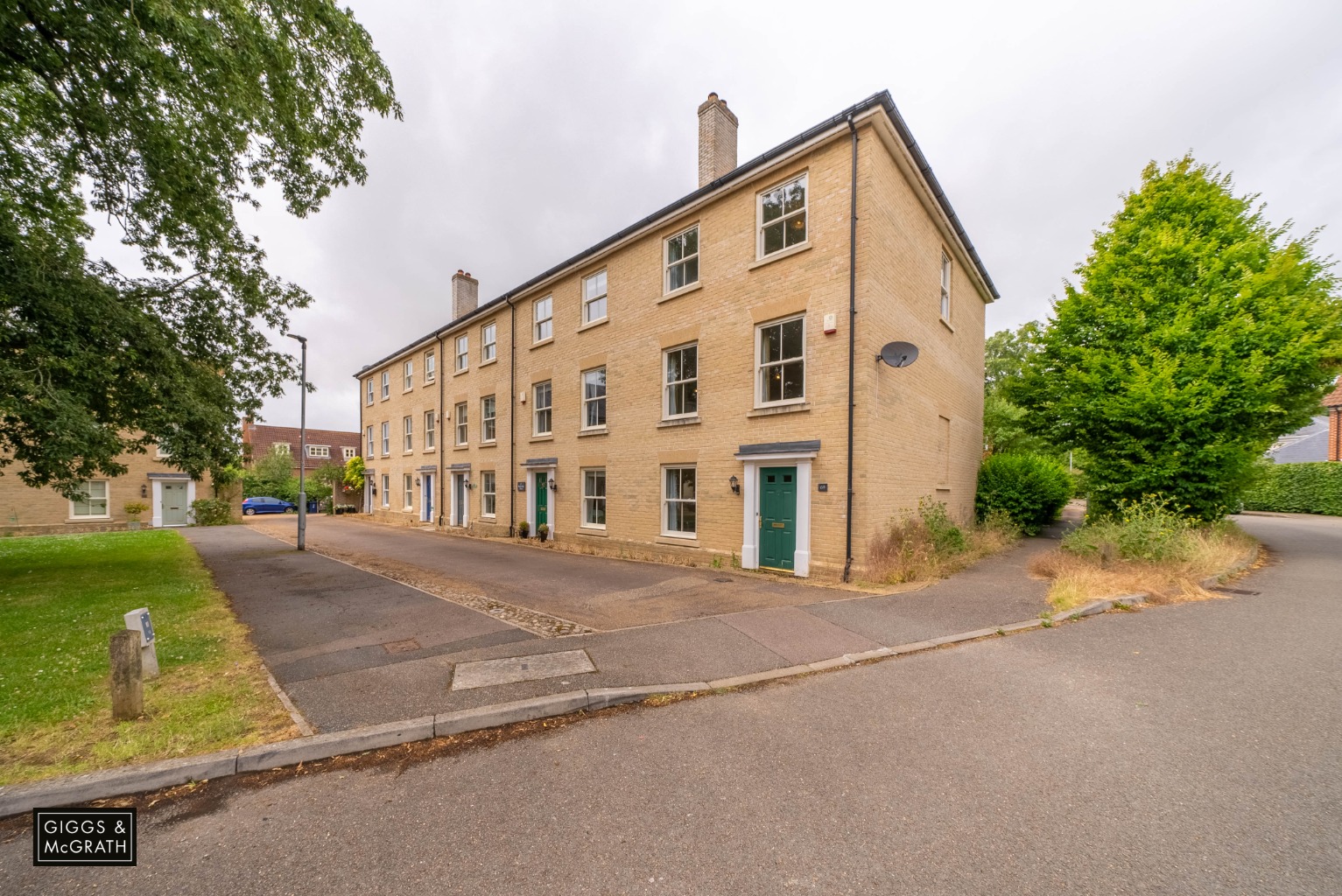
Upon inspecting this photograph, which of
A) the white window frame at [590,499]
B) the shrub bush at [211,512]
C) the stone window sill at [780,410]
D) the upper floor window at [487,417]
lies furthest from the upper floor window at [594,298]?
the shrub bush at [211,512]

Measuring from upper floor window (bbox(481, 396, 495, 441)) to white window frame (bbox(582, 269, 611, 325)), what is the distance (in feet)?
21.4

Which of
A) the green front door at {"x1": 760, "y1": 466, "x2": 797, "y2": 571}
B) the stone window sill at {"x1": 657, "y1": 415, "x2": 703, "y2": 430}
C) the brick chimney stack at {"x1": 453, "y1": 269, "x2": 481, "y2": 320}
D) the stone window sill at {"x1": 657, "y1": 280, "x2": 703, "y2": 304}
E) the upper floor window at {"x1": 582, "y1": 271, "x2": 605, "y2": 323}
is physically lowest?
the green front door at {"x1": 760, "y1": 466, "x2": 797, "y2": 571}

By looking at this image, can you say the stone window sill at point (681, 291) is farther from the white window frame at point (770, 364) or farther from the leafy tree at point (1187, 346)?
the leafy tree at point (1187, 346)

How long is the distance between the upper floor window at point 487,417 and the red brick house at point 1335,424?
41.8m

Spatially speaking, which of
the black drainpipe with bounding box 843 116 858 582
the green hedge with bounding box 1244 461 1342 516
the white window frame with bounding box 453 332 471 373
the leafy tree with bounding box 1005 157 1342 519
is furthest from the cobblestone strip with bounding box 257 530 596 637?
the green hedge with bounding box 1244 461 1342 516

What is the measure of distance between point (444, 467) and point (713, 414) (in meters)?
15.5

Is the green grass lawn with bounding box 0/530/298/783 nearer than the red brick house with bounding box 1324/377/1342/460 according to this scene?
Yes

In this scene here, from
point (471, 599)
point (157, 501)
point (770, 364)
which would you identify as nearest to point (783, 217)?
point (770, 364)

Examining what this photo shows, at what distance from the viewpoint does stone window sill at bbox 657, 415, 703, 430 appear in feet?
39.7

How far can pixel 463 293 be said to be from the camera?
23.8 m

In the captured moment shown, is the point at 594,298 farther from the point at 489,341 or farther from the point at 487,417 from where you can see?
the point at 487,417

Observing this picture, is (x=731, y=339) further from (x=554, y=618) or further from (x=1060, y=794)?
(x=1060, y=794)

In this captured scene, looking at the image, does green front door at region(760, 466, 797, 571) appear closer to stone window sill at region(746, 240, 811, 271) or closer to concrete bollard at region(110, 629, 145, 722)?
stone window sill at region(746, 240, 811, 271)

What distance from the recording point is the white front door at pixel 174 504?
2681 centimetres
